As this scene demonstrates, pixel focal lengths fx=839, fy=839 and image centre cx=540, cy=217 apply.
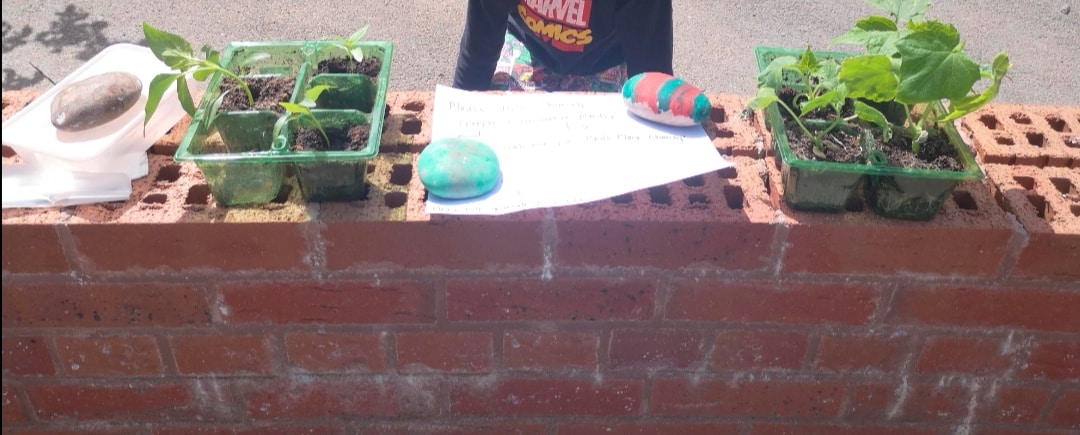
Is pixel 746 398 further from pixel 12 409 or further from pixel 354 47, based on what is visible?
pixel 12 409

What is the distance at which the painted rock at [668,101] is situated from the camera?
1363mm

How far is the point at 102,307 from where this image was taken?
1352 millimetres

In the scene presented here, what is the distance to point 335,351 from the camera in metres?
1.43

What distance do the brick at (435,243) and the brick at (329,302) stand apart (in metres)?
0.05

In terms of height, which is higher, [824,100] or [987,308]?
[824,100]

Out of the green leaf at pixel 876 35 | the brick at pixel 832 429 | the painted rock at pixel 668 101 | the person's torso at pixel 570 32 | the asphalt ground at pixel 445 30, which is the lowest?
the asphalt ground at pixel 445 30

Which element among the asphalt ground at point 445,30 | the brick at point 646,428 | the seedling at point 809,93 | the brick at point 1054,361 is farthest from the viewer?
the asphalt ground at point 445,30

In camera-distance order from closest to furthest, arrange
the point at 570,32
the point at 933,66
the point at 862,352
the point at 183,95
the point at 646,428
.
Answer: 1. the point at 933,66
2. the point at 183,95
3. the point at 862,352
4. the point at 646,428
5. the point at 570,32

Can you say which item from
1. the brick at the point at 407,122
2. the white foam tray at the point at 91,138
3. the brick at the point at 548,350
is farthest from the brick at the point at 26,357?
the brick at the point at 548,350

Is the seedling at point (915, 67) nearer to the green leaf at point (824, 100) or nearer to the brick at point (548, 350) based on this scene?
the green leaf at point (824, 100)

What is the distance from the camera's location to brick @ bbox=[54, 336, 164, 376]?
55.1 inches

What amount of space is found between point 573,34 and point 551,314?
1059mm

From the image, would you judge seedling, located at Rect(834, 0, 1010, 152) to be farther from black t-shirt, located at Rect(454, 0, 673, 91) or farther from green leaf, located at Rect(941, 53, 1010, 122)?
black t-shirt, located at Rect(454, 0, 673, 91)

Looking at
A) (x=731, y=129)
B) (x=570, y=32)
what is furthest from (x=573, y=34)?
(x=731, y=129)
